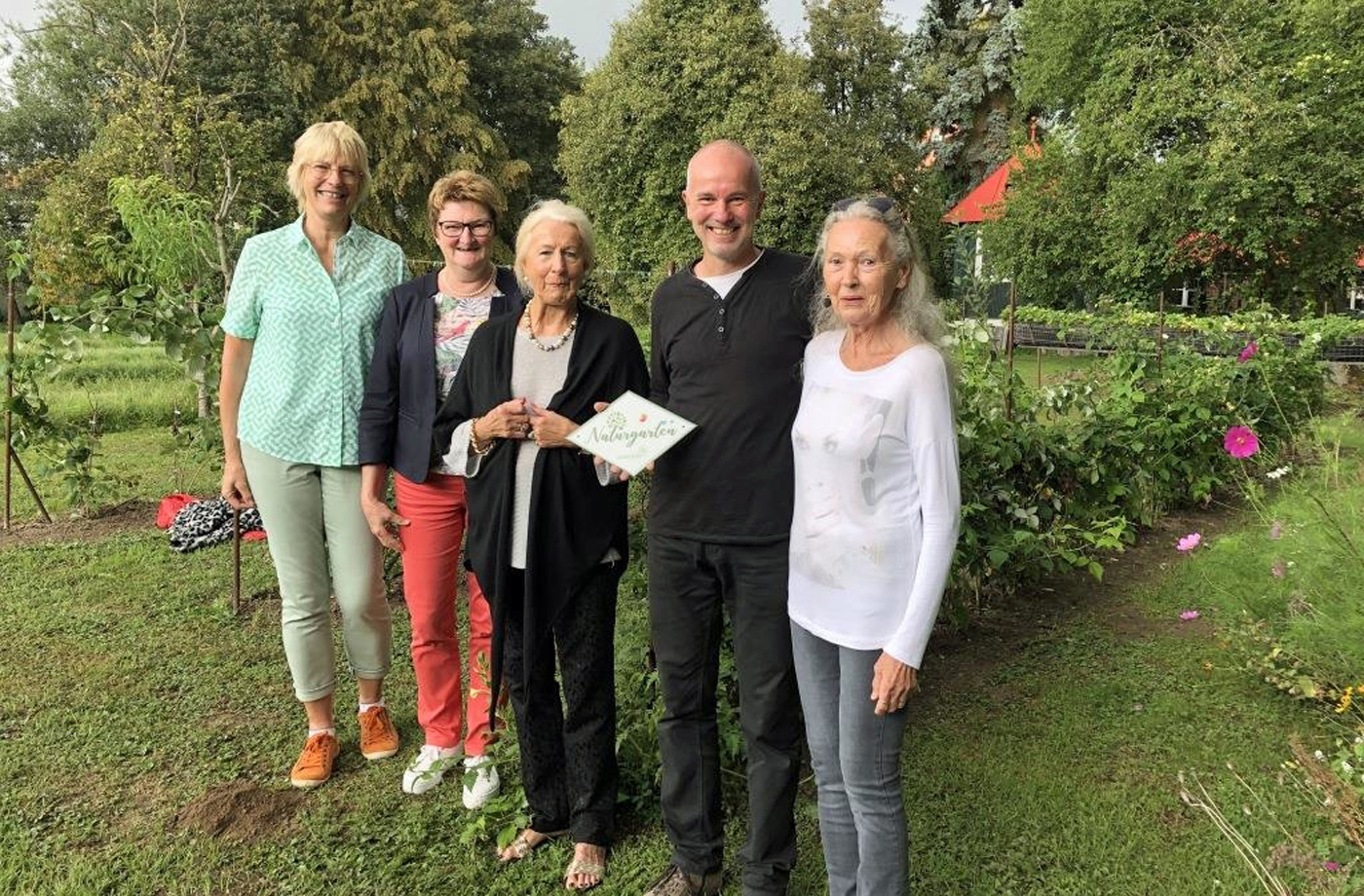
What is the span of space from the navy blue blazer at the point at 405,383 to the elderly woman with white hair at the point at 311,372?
15 centimetres

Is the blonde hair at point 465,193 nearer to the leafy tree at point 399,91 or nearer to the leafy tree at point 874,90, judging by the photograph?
the leafy tree at point 874,90

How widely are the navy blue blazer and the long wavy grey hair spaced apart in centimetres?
107

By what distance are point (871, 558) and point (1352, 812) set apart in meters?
1.65

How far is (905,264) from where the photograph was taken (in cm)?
188

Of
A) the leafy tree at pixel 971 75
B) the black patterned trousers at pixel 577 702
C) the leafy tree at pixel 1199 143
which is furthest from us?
the leafy tree at pixel 971 75

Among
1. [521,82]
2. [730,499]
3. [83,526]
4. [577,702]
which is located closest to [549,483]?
[730,499]

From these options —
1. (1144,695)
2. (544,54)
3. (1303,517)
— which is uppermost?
→ (544,54)

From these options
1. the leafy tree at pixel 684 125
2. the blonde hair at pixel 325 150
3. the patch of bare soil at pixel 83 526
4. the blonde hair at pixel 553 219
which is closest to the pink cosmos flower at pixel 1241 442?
the blonde hair at pixel 553 219

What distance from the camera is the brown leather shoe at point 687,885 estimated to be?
2.34 m

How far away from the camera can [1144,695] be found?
358 centimetres

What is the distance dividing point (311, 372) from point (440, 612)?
2.69 feet

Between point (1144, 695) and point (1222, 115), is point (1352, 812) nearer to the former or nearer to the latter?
point (1144, 695)

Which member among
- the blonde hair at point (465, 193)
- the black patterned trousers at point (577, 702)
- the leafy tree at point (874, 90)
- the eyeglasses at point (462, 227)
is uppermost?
the leafy tree at point (874, 90)

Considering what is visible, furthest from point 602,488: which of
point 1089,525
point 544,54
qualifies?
point 544,54
